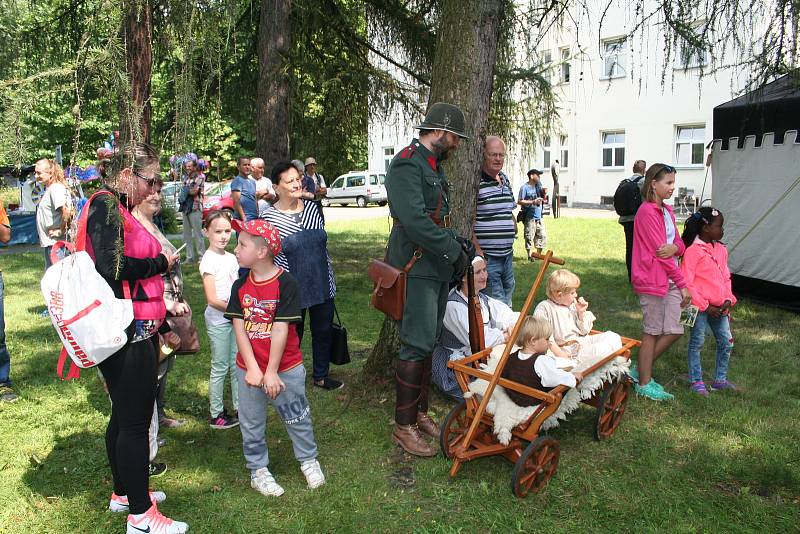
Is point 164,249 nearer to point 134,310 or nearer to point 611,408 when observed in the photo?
point 134,310

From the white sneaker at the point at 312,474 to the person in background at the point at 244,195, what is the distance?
5224 millimetres

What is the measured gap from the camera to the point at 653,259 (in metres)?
4.55

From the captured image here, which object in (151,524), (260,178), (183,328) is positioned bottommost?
(151,524)

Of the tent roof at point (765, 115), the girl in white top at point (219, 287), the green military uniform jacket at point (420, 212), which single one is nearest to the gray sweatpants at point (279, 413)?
the girl in white top at point (219, 287)

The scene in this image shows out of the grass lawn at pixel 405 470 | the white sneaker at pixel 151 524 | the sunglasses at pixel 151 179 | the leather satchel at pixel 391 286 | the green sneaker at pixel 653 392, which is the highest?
the sunglasses at pixel 151 179

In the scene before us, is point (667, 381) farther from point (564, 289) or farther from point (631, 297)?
point (631, 297)

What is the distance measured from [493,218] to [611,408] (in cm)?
188

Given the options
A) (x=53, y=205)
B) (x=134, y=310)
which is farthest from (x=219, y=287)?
(x=53, y=205)

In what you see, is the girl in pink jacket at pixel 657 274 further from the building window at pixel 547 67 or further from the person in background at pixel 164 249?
the person in background at pixel 164 249

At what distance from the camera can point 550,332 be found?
142 inches

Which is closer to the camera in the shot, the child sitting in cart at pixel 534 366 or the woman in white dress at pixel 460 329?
the child sitting in cart at pixel 534 366

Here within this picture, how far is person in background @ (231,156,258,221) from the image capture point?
8203mm

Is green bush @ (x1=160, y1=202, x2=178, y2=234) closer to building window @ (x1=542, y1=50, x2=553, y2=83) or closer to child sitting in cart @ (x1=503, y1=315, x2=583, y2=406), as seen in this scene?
building window @ (x1=542, y1=50, x2=553, y2=83)

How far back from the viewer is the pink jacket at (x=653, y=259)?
179 inches
